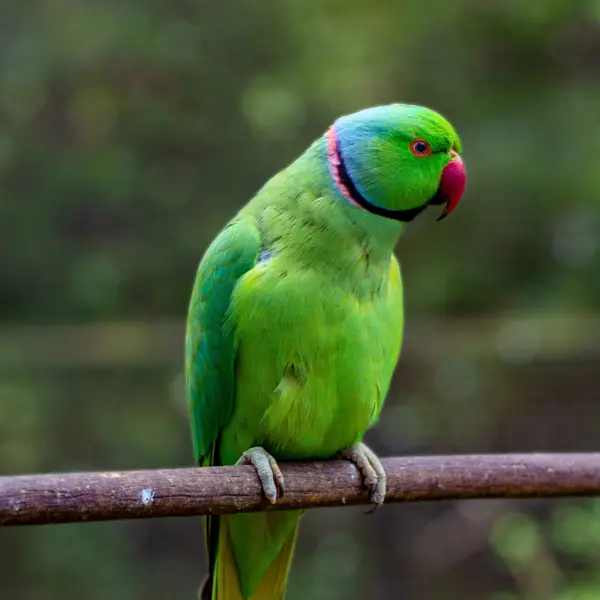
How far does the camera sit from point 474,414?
281 cm

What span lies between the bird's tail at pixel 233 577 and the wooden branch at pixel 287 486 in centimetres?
20

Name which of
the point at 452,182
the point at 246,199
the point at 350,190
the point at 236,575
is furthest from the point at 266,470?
the point at 246,199

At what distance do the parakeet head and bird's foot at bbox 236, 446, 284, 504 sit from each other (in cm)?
45

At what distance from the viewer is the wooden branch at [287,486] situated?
1120 millimetres

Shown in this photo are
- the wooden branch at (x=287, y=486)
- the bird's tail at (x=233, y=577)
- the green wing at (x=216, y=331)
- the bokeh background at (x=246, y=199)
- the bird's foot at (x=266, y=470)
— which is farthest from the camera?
the bokeh background at (x=246, y=199)

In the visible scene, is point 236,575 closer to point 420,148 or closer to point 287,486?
point 287,486

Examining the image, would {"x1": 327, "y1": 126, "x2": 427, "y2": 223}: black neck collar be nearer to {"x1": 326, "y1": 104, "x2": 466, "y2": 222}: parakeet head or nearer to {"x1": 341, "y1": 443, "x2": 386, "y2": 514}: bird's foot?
{"x1": 326, "y1": 104, "x2": 466, "y2": 222}: parakeet head

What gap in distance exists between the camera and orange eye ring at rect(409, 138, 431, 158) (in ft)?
4.80

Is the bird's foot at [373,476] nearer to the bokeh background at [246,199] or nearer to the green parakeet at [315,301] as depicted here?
the green parakeet at [315,301]

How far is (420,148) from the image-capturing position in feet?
4.82

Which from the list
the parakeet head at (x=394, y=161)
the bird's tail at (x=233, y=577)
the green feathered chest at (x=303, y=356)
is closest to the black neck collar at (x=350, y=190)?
the parakeet head at (x=394, y=161)

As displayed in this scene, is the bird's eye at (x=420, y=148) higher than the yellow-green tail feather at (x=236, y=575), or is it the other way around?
the bird's eye at (x=420, y=148)

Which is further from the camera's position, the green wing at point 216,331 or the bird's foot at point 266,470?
the green wing at point 216,331

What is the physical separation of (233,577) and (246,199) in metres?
1.85
